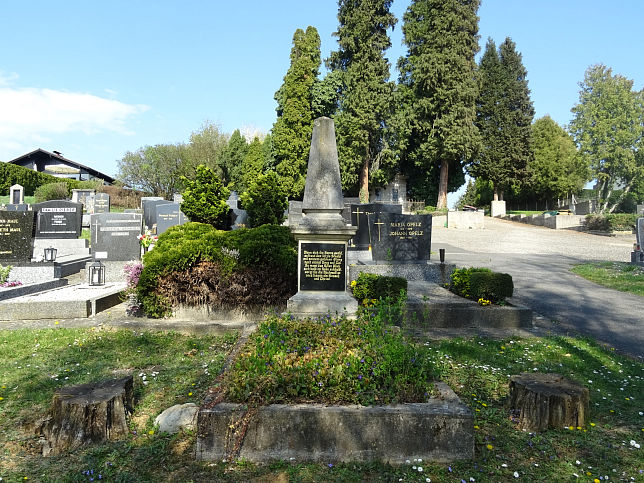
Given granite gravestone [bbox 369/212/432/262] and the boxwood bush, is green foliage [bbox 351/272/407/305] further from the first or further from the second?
granite gravestone [bbox 369/212/432/262]

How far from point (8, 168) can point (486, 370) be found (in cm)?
4154

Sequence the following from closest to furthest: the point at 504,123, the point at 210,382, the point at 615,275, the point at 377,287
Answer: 1. the point at 210,382
2. the point at 377,287
3. the point at 615,275
4. the point at 504,123

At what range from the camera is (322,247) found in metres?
6.36

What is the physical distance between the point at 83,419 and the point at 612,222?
32.9 metres

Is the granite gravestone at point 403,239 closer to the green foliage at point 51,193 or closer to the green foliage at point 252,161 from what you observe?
the green foliage at point 51,193

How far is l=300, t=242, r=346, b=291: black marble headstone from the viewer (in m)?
6.36

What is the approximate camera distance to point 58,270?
10516mm

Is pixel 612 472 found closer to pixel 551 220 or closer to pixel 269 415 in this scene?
pixel 269 415

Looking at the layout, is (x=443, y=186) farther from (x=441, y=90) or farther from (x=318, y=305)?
(x=318, y=305)

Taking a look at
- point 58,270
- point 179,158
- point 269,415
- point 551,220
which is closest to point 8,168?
point 179,158

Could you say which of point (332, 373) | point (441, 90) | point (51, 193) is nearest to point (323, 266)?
point (332, 373)

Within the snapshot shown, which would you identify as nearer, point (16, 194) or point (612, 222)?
point (16, 194)

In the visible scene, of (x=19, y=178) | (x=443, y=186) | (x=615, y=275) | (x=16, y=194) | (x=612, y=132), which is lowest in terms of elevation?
(x=615, y=275)

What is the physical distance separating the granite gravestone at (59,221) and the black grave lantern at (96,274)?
19.4ft
